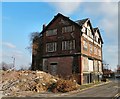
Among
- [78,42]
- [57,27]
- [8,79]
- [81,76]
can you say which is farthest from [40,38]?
[8,79]

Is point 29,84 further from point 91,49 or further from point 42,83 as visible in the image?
point 91,49

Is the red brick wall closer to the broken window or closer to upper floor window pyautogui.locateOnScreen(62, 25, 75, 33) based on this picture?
the broken window

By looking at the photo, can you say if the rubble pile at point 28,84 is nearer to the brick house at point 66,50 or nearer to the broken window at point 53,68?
the brick house at point 66,50

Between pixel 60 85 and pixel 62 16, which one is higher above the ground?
pixel 62 16

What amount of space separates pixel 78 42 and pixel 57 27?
20.2 feet

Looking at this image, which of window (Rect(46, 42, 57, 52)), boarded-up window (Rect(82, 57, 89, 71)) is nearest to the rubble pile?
boarded-up window (Rect(82, 57, 89, 71))

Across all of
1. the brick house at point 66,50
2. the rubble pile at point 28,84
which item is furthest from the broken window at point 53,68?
the rubble pile at point 28,84

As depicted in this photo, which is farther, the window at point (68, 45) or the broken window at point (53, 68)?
the broken window at point (53, 68)

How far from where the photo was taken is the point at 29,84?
25234 mm

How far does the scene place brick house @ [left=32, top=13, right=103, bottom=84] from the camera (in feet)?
112

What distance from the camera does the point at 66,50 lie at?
35.7 m

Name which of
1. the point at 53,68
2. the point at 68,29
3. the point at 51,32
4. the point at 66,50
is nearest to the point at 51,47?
the point at 51,32

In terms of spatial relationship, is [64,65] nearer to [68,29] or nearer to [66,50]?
[66,50]

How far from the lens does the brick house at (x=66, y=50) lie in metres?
34.3
